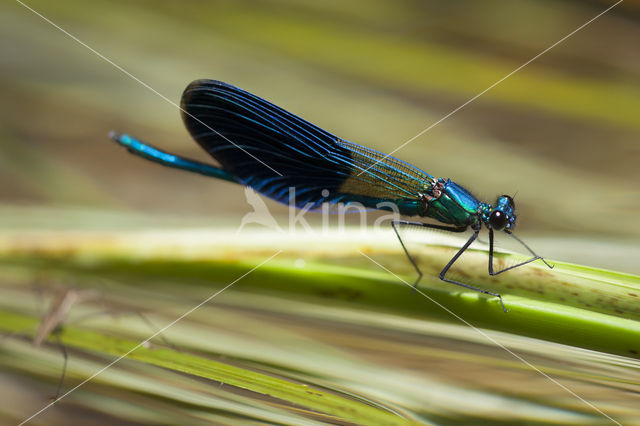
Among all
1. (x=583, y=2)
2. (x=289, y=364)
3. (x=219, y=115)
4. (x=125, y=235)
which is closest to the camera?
(x=289, y=364)

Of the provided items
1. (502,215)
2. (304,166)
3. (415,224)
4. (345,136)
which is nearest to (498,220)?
(502,215)

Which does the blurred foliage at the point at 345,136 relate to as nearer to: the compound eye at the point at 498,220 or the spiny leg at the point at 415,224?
the spiny leg at the point at 415,224

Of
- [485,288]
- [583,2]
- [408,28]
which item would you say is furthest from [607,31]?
[485,288]

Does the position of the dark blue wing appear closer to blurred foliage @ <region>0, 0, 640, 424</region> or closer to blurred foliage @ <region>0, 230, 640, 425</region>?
blurred foliage @ <region>0, 0, 640, 424</region>

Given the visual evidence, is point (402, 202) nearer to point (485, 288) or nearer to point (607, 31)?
point (485, 288)

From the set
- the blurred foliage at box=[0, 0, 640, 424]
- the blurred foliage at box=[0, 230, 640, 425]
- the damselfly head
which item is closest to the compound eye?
the damselfly head

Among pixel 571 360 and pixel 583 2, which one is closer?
pixel 571 360

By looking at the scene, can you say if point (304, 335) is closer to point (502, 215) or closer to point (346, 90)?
point (502, 215)
